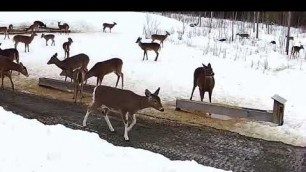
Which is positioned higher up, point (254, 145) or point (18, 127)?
point (18, 127)

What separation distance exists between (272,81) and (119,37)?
9796mm

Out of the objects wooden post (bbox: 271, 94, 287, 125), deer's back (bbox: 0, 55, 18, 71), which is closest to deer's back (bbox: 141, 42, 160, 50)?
deer's back (bbox: 0, 55, 18, 71)

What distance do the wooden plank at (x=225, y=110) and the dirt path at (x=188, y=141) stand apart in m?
1.06

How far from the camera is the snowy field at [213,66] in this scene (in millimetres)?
12492

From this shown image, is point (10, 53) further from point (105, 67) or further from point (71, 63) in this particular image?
point (105, 67)

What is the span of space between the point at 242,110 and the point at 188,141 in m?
2.43

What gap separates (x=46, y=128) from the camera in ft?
21.7

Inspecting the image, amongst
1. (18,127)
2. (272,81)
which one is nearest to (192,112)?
(272,81)

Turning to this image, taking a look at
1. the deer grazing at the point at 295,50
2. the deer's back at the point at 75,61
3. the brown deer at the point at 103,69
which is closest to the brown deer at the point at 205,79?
the brown deer at the point at 103,69

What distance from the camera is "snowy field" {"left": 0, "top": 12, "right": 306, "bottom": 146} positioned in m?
12.5

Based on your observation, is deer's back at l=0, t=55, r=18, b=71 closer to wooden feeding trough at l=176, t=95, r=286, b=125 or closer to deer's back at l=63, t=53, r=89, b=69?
deer's back at l=63, t=53, r=89, b=69
